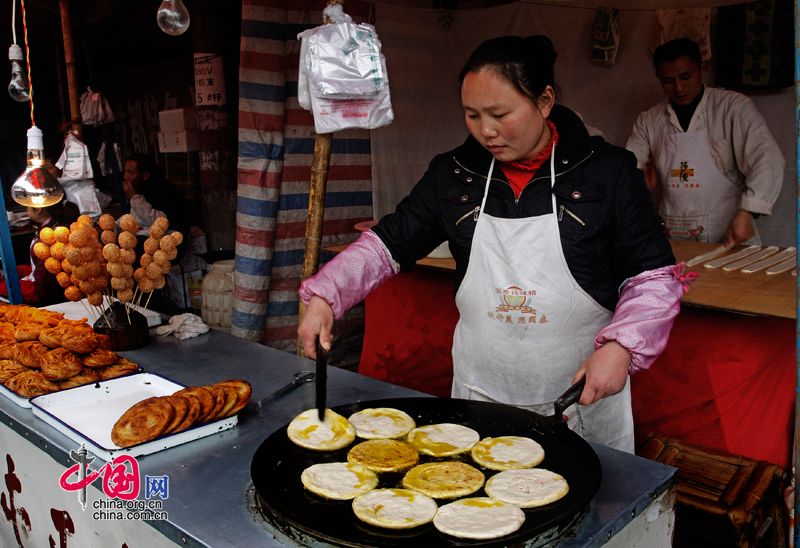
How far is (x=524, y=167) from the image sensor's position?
214 cm

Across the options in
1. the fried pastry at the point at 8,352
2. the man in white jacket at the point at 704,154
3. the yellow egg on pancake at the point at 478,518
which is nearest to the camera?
the yellow egg on pancake at the point at 478,518

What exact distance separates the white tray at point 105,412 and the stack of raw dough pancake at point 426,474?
33 cm

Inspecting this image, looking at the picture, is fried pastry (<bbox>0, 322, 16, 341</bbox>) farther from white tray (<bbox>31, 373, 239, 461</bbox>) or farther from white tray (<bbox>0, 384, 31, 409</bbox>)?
white tray (<bbox>31, 373, 239, 461</bbox>)

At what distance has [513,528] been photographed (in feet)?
4.30

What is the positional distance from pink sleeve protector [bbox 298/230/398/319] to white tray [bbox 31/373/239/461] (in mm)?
457

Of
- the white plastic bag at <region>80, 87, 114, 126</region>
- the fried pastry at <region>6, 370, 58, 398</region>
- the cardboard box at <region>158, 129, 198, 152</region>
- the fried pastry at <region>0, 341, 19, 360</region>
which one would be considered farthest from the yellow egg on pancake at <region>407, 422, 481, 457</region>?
the cardboard box at <region>158, 129, 198, 152</region>

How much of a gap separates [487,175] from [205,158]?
200 inches

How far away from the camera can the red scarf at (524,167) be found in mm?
2117

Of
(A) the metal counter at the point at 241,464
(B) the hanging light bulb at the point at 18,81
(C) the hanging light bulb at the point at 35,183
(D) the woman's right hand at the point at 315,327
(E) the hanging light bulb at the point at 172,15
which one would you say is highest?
(E) the hanging light bulb at the point at 172,15

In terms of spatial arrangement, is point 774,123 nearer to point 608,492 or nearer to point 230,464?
point 608,492

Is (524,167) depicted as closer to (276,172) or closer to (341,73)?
(341,73)

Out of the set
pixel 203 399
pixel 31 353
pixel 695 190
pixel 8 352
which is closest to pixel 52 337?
pixel 31 353

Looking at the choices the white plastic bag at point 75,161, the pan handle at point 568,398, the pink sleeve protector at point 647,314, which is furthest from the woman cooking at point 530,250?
the white plastic bag at point 75,161

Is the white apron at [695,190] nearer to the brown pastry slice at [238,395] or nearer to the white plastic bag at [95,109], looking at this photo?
the brown pastry slice at [238,395]
